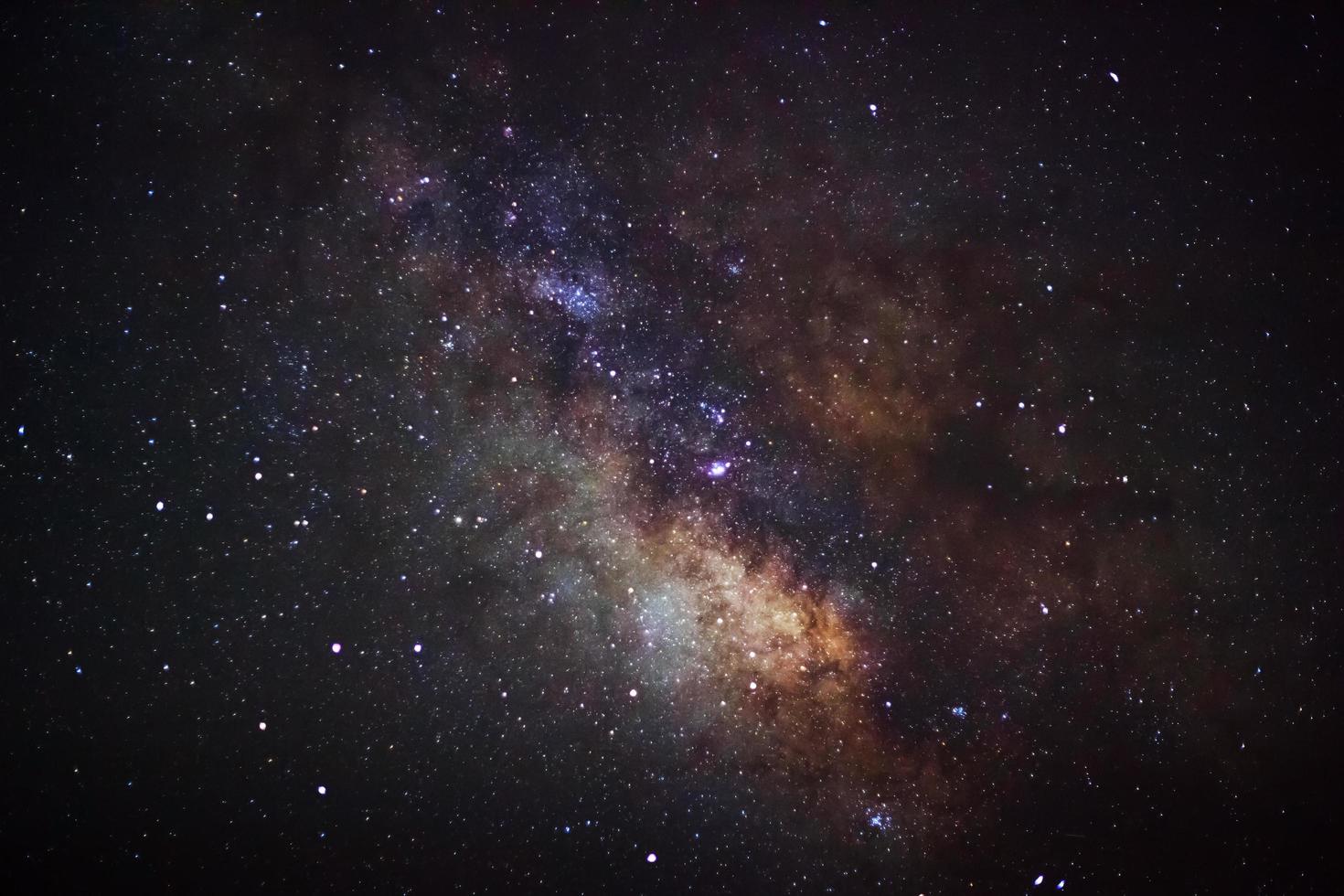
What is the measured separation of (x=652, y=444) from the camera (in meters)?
2.01

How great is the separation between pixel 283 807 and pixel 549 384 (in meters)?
1.55

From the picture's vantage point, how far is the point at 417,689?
1908mm

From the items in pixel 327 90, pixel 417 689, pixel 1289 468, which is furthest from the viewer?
pixel 1289 468

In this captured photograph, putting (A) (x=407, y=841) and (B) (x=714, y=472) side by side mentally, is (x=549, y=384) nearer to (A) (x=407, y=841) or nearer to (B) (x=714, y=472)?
(B) (x=714, y=472)

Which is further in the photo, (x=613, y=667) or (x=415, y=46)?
(x=613, y=667)

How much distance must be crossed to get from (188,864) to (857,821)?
215 cm

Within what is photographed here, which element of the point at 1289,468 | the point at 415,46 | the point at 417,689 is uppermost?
the point at 415,46

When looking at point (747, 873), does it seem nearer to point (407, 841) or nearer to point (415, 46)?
point (407, 841)

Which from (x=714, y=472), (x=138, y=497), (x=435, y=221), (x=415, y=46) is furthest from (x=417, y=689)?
(x=415, y=46)

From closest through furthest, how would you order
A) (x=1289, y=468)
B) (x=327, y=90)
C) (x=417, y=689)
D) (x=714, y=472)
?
(x=327, y=90)
(x=417, y=689)
(x=714, y=472)
(x=1289, y=468)

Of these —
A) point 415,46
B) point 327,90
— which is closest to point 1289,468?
point 415,46

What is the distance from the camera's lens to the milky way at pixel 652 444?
1743 mm

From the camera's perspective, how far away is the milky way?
174 centimetres

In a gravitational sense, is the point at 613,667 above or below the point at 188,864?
above
